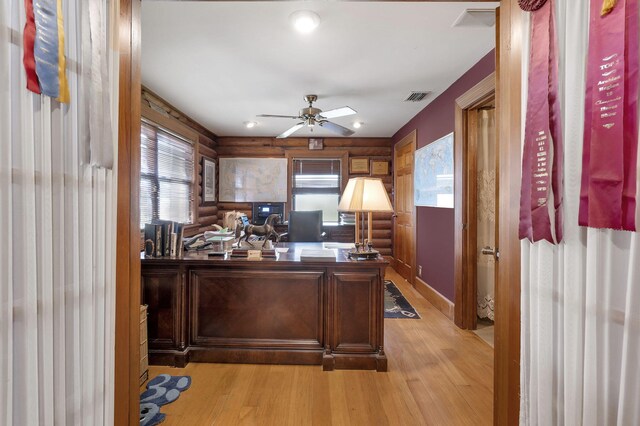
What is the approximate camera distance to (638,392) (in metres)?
0.78

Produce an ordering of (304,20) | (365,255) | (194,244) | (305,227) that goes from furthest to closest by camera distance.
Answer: (305,227) → (194,244) → (365,255) → (304,20)

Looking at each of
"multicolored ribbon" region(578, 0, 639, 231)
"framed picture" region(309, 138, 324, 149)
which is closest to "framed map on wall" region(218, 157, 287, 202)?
"framed picture" region(309, 138, 324, 149)

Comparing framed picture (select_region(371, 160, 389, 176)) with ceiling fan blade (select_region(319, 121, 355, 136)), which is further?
framed picture (select_region(371, 160, 389, 176))

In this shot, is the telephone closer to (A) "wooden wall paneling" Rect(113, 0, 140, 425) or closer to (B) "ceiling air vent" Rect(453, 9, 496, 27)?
(A) "wooden wall paneling" Rect(113, 0, 140, 425)

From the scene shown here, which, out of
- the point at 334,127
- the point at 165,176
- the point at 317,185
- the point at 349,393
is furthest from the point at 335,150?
the point at 349,393

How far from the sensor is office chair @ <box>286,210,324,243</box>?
14.5 ft

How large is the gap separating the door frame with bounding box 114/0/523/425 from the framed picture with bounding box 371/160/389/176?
16.1 ft

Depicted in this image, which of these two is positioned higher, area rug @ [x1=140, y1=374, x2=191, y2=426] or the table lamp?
the table lamp

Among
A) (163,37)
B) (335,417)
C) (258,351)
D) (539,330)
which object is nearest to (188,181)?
(163,37)

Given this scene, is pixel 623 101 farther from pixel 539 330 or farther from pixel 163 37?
pixel 163 37

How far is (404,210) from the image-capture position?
5.41 metres

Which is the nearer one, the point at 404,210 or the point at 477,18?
the point at 477,18

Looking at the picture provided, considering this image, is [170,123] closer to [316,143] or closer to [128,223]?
[316,143]

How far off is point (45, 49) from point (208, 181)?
5.07m
